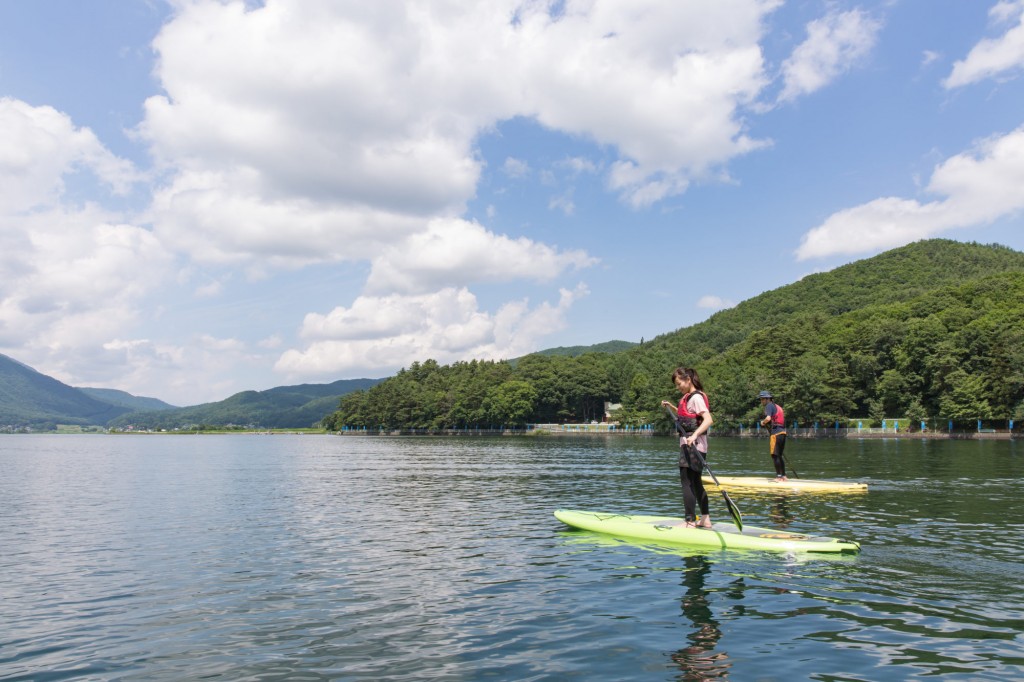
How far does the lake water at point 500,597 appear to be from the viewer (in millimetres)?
9250

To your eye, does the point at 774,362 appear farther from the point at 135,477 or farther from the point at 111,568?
the point at 111,568

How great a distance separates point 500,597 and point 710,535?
631cm

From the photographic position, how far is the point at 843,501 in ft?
82.0

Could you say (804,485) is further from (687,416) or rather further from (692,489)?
(687,416)

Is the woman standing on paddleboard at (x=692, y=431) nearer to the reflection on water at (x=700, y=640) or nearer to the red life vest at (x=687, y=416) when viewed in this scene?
the red life vest at (x=687, y=416)

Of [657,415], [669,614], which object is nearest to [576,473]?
[669,614]

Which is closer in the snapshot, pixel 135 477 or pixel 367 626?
pixel 367 626

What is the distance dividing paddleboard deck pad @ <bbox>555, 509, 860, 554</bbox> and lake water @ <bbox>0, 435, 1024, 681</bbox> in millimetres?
369

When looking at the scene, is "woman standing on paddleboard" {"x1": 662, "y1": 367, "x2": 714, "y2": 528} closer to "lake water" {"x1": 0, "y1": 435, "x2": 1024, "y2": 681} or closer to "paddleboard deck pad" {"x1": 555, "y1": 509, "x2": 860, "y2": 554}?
"paddleboard deck pad" {"x1": 555, "y1": 509, "x2": 860, "y2": 554}

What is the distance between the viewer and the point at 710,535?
16.4m

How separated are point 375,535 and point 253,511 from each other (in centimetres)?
884

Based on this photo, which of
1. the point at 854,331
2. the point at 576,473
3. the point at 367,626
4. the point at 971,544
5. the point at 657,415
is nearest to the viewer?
the point at 367,626

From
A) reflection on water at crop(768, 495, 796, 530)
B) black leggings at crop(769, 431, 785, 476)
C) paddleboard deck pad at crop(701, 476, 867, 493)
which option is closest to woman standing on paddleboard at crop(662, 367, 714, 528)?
reflection on water at crop(768, 495, 796, 530)

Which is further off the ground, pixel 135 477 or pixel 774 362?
pixel 774 362
